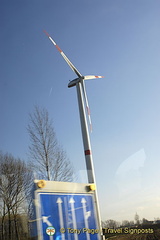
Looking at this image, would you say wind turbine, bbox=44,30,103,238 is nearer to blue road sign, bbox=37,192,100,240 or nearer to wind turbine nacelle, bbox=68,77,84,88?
wind turbine nacelle, bbox=68,77,84,88

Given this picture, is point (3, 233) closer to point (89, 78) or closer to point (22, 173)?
point (22, 173)

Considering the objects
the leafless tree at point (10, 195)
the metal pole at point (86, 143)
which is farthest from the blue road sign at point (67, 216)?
the leafless tree at point (10, 195)

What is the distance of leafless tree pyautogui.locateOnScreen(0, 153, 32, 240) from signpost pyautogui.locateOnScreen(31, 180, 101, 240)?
1100cm

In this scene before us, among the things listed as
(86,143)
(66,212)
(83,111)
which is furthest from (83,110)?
(66,212)

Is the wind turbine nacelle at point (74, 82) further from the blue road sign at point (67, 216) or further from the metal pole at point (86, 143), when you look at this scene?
the blue road sign at point (67, 216)

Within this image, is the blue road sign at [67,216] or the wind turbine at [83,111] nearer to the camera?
the blue road sign at [67,216]

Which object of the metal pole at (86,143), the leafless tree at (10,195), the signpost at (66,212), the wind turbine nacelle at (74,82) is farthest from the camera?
the leafless tree at (10,195)

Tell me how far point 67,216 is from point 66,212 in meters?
0.06

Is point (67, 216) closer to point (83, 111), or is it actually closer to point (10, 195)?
point (83, 111)

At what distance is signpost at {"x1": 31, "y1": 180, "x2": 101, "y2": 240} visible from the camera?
332 cm

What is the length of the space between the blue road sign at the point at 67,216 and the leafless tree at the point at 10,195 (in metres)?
11.0

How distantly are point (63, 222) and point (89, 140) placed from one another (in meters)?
5.29

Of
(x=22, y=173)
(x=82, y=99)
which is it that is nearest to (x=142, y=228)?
(x=82, y=99)

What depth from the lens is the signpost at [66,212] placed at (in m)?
3.32
